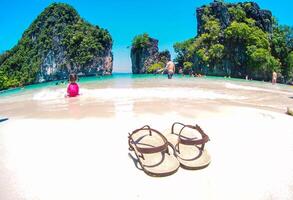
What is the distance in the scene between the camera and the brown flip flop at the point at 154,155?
11.7 ft

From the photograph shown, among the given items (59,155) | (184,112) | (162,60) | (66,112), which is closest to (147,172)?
(59,155)

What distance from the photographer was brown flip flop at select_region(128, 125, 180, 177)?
3.57 meters

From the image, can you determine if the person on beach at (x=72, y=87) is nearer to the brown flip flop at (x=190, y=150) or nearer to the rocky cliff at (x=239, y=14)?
the brown flip flop at (x=190, y=150)

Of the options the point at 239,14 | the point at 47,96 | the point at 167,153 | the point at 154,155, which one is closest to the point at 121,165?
the point at 154,155

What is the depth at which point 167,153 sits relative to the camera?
398 cm

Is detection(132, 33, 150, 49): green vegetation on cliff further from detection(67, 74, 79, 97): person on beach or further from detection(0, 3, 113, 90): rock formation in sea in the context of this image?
detection(67, 74, 79, 97): person on beach

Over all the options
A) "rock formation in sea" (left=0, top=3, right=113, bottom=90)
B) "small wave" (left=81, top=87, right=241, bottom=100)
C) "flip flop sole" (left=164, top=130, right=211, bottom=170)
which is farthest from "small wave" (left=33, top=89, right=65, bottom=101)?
"rock formation in sea" (left=0, top=3, right=113, bottom=90)

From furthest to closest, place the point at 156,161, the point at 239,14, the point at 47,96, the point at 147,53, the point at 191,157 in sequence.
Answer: the point at 147,53 < the point at 239,14 < the point at 47,96 < the point at 191,157 < the point at 156,161

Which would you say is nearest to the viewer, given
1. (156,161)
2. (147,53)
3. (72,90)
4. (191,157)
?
(156,161)

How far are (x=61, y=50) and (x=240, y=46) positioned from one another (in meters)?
49.5

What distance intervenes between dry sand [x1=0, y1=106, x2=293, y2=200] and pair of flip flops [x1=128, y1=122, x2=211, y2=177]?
103mm

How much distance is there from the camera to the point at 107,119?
6160 mm

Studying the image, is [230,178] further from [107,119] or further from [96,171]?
[107,119]

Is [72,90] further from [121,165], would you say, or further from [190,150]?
[190,150]
